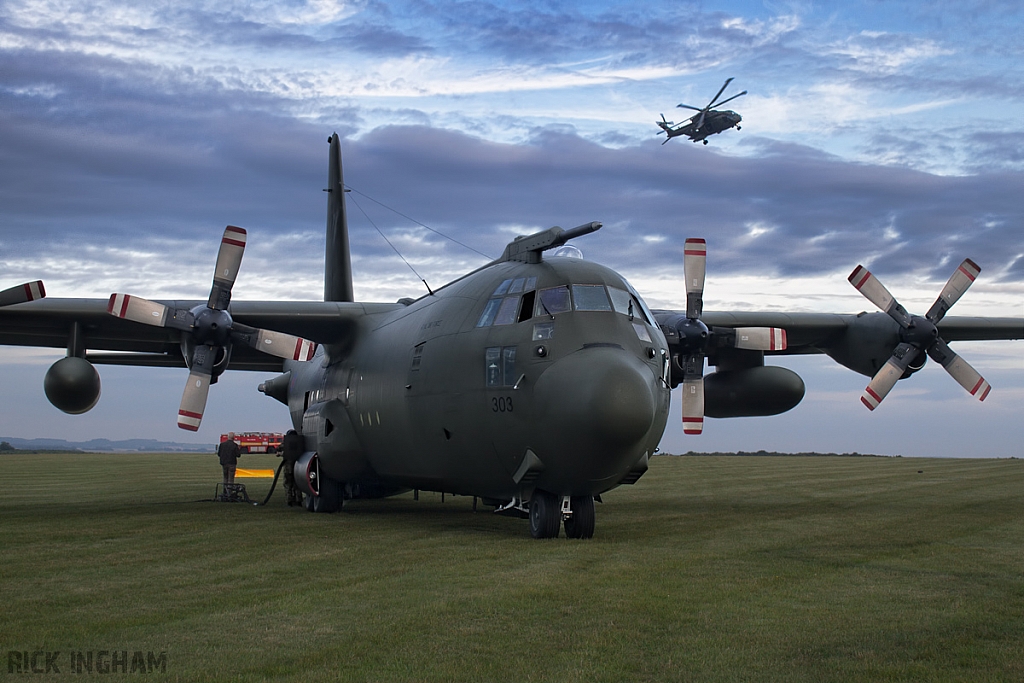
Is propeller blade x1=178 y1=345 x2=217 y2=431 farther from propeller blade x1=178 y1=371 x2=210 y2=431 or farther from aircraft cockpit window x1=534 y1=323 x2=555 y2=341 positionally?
aircraft cockpit window x1=534 y1=323 x2=555 y2=341

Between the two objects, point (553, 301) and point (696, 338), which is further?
point (696, 338)

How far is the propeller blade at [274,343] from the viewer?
20.6 meters

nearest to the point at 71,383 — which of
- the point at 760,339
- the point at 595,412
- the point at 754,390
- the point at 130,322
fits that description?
the point at 130,322

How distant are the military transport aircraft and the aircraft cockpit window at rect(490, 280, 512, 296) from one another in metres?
0.05

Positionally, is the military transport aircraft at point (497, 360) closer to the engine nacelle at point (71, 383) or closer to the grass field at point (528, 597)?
the engine nacelle at point (71, 383)

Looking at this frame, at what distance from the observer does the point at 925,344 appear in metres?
22.5

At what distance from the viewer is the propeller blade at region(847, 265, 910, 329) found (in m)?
21.8

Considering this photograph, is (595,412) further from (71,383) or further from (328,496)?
(71,383)

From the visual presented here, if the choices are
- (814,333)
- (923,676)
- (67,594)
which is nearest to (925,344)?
(814,333)

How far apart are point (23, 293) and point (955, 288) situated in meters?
21.1

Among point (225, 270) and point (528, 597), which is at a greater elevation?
point (225, 270)

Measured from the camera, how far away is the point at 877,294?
877 inches

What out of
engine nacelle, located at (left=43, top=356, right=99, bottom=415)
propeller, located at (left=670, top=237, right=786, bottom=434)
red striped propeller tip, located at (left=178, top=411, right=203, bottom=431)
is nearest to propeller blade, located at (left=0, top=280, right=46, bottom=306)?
engine nacelle, located at (left=43, top=356, right=99, bottom=415)

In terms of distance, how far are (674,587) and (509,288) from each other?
6857 millimetres
